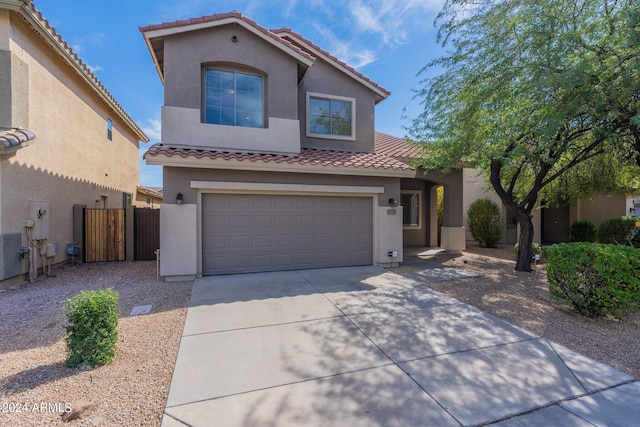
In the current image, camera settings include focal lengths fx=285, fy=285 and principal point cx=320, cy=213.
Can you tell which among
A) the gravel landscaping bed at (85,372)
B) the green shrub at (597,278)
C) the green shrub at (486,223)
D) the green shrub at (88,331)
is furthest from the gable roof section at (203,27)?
the green shrub at (486,223)

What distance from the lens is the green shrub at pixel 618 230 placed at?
13.3m

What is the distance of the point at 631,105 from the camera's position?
251 inches

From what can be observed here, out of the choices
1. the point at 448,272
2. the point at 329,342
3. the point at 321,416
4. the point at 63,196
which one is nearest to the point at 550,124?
the point at 448,272

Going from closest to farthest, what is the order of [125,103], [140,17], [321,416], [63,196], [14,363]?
[321,416]
[14,363]
[140,17]
[63,196]
[125,103]

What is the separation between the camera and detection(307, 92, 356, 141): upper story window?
10578 millimetres

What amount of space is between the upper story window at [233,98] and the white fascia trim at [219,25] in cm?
112

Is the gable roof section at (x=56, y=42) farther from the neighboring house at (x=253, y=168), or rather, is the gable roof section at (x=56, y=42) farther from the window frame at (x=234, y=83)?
the window frame at (x=234, y=83)

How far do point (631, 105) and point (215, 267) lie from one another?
10.9 meters

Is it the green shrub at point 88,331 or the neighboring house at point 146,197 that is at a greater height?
the neighboring house at point 146,197

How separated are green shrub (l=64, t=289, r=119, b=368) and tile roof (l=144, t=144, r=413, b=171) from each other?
15.2ft

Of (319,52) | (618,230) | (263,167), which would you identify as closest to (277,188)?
(263,167)

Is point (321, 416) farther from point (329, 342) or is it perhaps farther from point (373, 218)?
point (373, 218)

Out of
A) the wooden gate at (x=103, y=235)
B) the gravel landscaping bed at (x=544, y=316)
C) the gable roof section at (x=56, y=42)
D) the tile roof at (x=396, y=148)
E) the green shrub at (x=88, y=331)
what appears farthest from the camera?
the tile roof at (x=396, y=148)

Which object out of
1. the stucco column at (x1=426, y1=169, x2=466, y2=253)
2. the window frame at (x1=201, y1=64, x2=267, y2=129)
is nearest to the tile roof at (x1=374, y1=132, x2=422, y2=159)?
the stucco column at (x1=426, y1=169, x2=466, y2=253)
